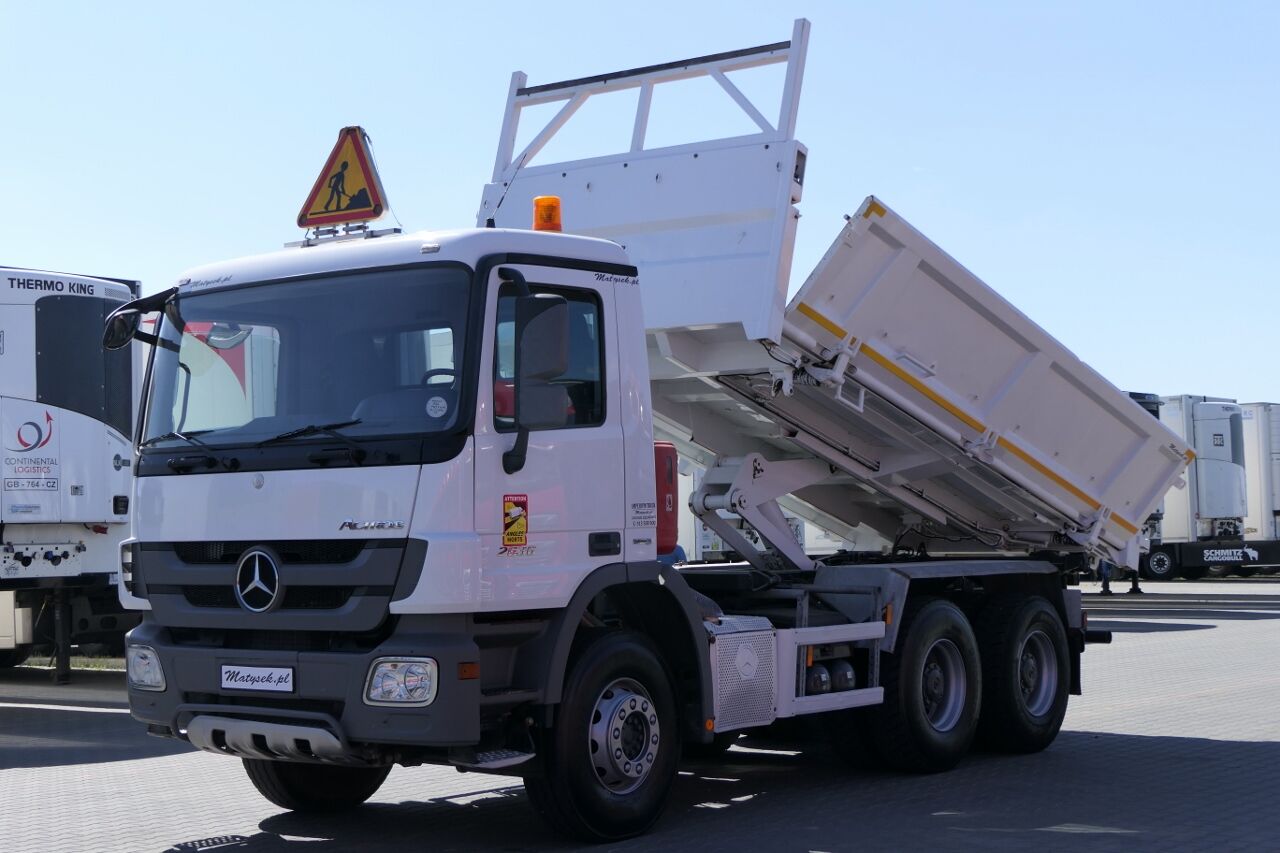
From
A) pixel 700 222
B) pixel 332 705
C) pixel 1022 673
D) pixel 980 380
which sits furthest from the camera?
pixel 1022 673

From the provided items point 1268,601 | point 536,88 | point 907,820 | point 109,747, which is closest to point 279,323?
point 536,88

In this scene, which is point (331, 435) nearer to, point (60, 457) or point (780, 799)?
point (780, 799)

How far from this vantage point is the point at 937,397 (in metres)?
9.57

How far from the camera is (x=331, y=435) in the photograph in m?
6.89

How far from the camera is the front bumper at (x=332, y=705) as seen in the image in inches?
258

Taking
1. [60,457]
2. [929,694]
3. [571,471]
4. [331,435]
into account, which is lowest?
[929,694]

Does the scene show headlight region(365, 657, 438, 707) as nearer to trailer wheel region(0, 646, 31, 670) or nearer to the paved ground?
the paved ground

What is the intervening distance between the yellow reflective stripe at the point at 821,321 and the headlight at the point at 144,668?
3904 millimetres

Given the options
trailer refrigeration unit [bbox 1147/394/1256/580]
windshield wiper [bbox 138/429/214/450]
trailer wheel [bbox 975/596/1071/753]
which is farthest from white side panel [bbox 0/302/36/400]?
trailer refrigeration unit [bbox 1147/394/1256/580]

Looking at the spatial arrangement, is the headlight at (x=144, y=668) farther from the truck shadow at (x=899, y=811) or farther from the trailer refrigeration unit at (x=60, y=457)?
the trailer refrigeration unit at (x=60, y=457)

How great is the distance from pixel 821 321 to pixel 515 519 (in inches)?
109

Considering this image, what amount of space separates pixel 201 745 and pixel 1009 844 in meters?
3.77

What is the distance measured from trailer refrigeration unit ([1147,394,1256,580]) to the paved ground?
2028 centimetres

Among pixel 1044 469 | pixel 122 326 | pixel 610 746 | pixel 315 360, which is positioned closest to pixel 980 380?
pixel 1044 469
